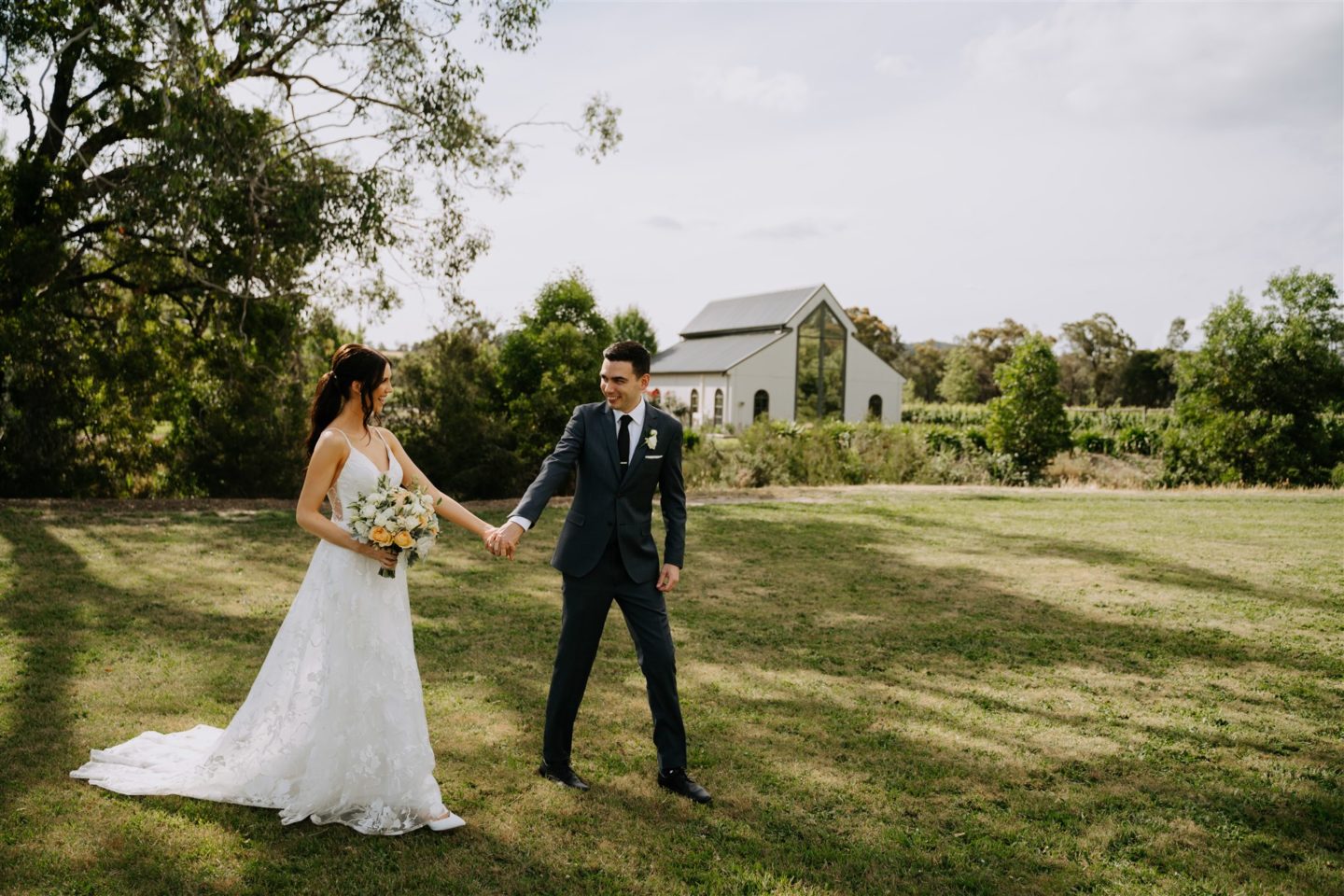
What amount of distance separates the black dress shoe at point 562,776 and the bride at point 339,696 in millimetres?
651

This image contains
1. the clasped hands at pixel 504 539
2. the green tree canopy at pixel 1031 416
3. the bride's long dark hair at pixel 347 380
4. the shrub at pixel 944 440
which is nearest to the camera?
the bride's long dark hair at pixel 347 380

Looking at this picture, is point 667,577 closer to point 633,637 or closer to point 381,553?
point 633,637

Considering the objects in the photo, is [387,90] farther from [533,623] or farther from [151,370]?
[533,623]

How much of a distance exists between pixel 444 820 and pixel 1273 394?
2708cm

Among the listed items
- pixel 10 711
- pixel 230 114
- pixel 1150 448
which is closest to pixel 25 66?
pixel 230 114

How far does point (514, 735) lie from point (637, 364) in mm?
2356

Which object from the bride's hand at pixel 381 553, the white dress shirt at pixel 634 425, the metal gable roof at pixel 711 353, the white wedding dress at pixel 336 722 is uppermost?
the metal gable roof at pixel 711 353

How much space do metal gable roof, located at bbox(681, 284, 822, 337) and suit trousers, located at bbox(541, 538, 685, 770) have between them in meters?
47.0

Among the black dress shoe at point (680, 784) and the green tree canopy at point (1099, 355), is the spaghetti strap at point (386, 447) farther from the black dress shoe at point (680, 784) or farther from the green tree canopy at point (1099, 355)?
the green tree canopy at point (1099, 355)

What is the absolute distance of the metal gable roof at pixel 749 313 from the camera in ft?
168

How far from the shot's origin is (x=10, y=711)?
16.9ft

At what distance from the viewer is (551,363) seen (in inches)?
912

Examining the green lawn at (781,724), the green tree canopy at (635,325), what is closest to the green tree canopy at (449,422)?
the green lawn at (781,724)

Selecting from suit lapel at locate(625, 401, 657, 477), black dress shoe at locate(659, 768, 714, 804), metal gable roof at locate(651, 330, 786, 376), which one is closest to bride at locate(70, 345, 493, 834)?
black dress shoe at locate(659, 768, 714, 804)
